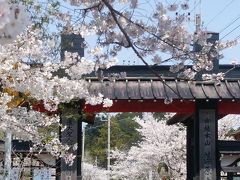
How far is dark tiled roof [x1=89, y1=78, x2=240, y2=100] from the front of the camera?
10945 mm

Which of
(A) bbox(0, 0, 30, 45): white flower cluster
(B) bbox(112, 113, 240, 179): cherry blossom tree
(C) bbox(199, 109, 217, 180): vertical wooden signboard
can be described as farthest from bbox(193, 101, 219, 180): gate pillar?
(B) bbox(112, 113, 240, 179): cherry blossom tree

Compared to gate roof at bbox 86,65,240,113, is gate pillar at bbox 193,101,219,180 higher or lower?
lower

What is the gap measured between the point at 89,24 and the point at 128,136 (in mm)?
56728

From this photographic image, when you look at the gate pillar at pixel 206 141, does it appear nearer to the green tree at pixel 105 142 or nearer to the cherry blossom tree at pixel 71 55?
the cherry blossom tree at pixel 71 55

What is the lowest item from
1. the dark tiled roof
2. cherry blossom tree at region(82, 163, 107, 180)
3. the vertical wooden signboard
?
cherry blossom tree at region(82, 163, 107, 180)

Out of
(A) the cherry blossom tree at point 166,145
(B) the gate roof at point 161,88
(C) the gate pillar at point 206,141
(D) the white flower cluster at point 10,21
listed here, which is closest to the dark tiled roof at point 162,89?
(B) the gate roof at point 161,88

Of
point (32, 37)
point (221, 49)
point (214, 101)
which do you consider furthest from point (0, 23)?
point (214, 101)

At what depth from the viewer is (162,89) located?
36.4ft

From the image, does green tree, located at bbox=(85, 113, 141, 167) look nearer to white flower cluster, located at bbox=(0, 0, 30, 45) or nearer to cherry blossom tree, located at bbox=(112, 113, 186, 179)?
cherry blossom tree, located at bbox=(112, 113, 186, 179)

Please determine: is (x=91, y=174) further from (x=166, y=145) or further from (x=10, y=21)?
(x=10, y=21)

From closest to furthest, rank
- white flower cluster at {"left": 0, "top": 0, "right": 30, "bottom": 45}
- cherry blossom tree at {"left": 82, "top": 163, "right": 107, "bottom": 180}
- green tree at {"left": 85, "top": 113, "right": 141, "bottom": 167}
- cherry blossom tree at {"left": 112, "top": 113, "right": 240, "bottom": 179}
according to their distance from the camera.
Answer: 1. white flower cluster at {"left": 0, "top": 0, "right": 30, "bottom": 45}
2. cherry blossom tree at {"left": 112, "top": 113, "right": 240, "bottom": 179}
3. cherry blossom tree at {"left": 82, "top": 163, "right": 107, "bottom": 180}
4. green tree at {"left": 85, "top": 113, "right": 141, "bottom": 167}

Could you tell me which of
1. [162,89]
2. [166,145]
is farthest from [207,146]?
[166,145]


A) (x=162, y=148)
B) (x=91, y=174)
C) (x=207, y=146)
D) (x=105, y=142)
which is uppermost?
(x=105, y=142)

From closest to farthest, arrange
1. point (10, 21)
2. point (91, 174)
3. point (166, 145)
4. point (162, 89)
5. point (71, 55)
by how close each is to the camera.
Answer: point (10, 21)
point (71, 55)
point (162, 89)
point (166, 145)
point (91, 174)
